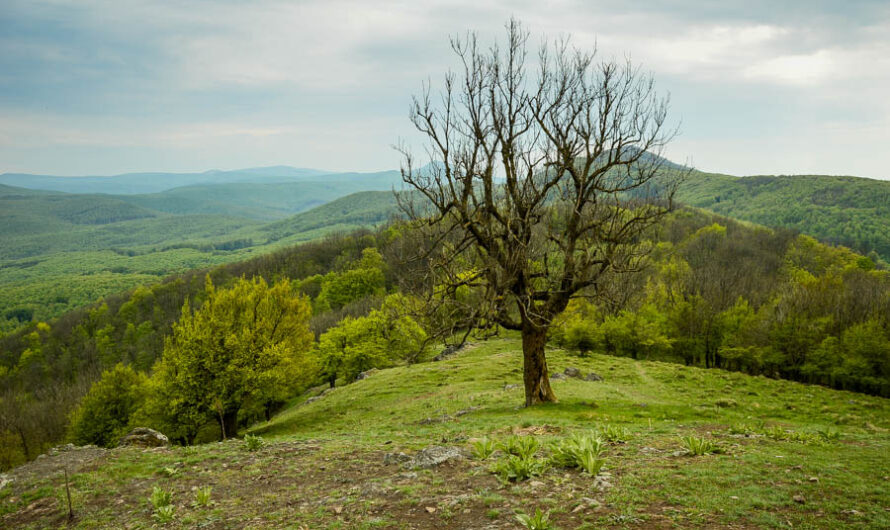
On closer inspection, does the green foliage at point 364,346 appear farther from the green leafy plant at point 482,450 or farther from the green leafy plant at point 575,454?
the green leafy plant at point 575,454

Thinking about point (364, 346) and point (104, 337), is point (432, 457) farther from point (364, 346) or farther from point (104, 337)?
point (104, 337)

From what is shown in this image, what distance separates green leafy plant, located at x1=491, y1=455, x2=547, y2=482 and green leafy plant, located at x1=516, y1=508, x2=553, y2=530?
1.94m

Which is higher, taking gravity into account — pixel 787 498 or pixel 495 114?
pixel 495 114

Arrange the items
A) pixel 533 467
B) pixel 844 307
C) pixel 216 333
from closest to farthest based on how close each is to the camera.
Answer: pixel 533 467
pixel 216 333
pixel 844 307

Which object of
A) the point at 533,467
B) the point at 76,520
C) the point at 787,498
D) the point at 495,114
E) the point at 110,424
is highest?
the point at 495,114

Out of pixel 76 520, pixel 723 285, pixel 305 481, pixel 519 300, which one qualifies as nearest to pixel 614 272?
pixel 519 300

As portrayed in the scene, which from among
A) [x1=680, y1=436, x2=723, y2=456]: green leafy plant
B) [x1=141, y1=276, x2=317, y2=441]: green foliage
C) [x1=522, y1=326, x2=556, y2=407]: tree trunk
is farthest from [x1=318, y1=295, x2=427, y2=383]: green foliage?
[x1=680, y1=436, x2=723, y2=456]: green leafy plant

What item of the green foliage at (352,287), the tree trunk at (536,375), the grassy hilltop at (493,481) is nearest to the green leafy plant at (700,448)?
the grassy hilltop at (493,481)

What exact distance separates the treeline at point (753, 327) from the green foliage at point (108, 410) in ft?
129

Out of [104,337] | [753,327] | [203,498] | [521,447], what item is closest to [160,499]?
[203,498]

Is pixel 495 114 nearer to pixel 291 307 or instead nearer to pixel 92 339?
pixel 291 307

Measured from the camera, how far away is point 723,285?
6462 cm

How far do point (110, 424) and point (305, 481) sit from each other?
130ft

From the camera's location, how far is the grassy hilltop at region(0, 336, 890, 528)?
7.45m
